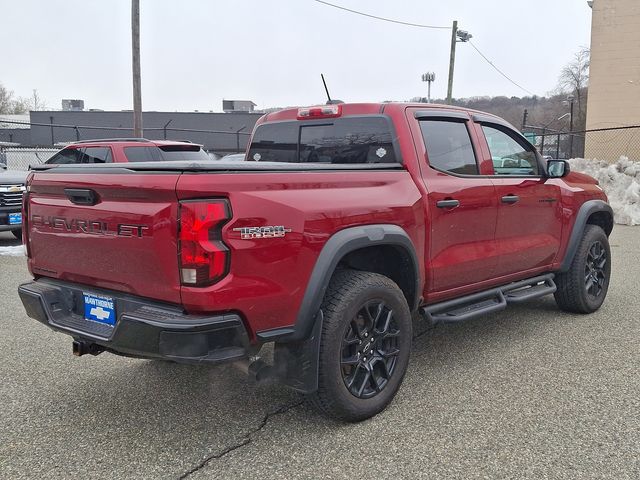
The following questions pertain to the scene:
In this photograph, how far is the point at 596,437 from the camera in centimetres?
305

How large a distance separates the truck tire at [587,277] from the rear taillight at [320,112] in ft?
9.22

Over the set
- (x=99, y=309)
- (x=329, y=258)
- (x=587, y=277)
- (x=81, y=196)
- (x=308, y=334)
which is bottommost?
(x=587, y=277)

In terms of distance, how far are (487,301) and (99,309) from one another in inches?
112

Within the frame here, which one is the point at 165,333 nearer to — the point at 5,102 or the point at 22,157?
the point at 22,157

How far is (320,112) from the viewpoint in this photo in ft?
13.5

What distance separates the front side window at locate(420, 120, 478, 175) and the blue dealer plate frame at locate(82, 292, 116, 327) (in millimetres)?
2251

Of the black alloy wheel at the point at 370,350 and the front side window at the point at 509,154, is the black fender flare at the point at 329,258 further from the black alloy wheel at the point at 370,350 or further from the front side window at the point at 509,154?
the front side window at the point at 509,154

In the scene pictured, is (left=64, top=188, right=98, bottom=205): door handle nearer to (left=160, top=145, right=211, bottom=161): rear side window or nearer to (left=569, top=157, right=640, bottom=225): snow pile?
(left=160, top=145, right=211, bottom=161): rear side window

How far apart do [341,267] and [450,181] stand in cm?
110

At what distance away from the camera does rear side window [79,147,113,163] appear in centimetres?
920

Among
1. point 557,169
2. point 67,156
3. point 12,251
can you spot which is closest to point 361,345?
point 557,169

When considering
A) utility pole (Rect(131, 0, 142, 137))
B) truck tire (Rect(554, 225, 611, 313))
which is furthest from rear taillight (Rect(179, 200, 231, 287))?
utility pole (Rect(131, 0, 142, 137))

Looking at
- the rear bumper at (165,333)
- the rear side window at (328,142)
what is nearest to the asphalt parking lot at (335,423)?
the rear bumper at (165,333)

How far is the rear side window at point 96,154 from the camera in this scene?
30.2 feet
